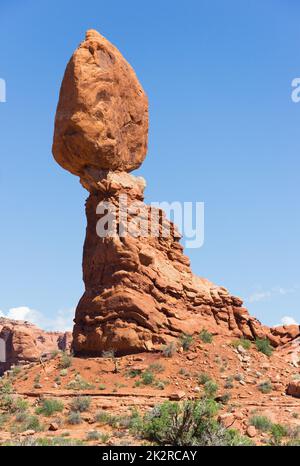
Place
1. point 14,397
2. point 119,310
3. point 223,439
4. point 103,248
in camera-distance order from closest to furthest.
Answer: point 223,439
point 14,397
point 119,310
point 103,248

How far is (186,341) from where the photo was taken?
2386 cm

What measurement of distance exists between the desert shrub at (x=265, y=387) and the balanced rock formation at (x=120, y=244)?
3.94m

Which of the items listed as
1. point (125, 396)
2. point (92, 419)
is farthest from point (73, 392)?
point (92, 419)

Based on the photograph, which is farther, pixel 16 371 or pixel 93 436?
pixel 16 371

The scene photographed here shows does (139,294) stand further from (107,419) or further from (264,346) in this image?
(107,419)

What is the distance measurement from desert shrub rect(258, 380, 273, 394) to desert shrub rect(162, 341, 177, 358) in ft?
12.8

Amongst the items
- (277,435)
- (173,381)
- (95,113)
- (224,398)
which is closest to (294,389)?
(224,398)

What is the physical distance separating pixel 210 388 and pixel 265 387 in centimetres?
272

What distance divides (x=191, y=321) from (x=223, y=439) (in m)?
13.7

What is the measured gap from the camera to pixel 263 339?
2770cm

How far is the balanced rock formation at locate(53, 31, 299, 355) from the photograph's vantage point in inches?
945

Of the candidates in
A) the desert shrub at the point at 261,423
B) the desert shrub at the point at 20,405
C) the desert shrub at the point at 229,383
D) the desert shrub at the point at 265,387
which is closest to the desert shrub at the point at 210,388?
the desert shrub at the point at 229,383

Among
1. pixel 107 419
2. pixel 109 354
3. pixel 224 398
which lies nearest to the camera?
pixel 107 419
